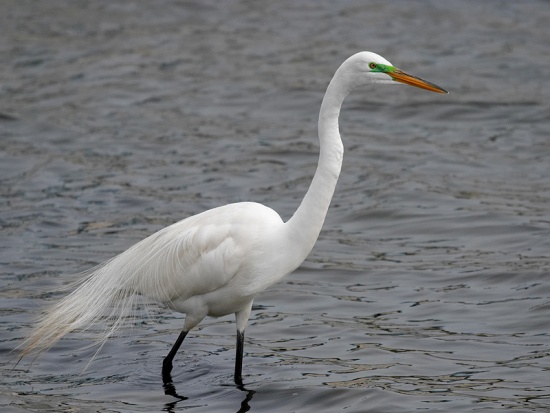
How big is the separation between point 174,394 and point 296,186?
5.12 metres

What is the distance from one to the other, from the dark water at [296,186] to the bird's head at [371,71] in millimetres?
1918

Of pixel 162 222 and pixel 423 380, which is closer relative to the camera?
pixel 423 380

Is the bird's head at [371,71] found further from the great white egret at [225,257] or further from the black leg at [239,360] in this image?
the black leg at [239,360]

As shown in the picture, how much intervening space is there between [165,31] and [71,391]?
1122cm

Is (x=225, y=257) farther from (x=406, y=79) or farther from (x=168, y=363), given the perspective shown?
(x=406, y=79)

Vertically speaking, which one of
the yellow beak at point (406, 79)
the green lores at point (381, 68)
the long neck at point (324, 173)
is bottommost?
the long neck at point (324, 173)

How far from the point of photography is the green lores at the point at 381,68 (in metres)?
6.22

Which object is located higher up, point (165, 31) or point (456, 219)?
point (165, 31)

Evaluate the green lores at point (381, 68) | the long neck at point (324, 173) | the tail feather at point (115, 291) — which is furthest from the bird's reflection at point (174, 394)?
the green lores at point (381, 68)

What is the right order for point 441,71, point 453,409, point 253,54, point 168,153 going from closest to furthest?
point 453,409 → point 168,153 → point 441,71 → point 253,54

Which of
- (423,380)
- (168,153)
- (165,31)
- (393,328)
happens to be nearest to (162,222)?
(168,153)

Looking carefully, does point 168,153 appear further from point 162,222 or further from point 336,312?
point 336,312

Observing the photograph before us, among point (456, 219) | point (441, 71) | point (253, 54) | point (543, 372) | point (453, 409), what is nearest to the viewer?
point (453, 409)

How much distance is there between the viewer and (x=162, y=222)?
10.4 m
